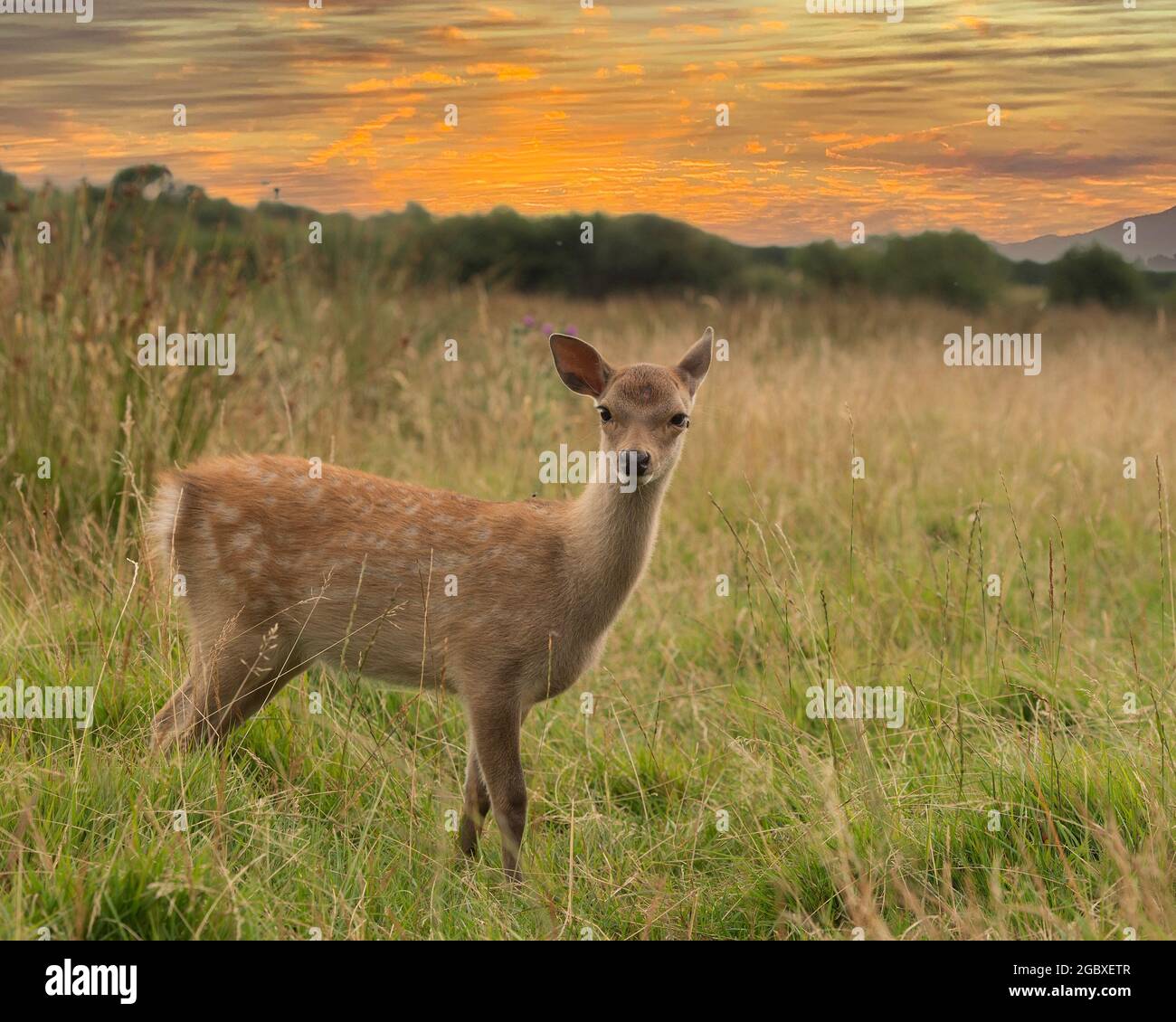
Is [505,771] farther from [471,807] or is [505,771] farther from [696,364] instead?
[696,364]

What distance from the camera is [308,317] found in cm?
1077

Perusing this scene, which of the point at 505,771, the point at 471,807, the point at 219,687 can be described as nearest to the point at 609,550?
the point at 505,771

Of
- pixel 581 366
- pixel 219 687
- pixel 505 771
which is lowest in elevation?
pixel 505 771

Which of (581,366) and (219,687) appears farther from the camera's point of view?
(581,366)

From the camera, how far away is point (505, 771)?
439 cm

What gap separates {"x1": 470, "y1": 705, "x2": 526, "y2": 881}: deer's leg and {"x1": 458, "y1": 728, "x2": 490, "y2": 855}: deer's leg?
0.20 meters

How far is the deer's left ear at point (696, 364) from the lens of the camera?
5020 millimetres

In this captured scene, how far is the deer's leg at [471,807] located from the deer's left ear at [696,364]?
1617mm

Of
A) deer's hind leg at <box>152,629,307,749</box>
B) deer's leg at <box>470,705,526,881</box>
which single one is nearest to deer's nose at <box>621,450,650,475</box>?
deer's leg at <box>470,705,526,881</box>

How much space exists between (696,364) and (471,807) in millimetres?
1908

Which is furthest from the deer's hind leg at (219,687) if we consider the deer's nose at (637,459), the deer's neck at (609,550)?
the deer's nose at (637,459)
